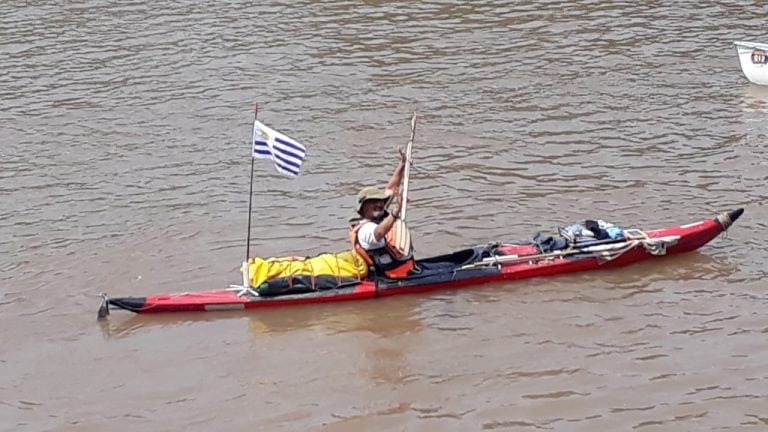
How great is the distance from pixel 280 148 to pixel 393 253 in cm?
153

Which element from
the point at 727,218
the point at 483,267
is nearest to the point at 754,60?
the point at 727,218

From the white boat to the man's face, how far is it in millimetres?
8520

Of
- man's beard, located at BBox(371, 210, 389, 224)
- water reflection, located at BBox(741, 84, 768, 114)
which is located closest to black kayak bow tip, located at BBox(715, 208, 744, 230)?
man's beard, located at BBox(371, 210, 389, 224)

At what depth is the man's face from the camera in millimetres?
10812

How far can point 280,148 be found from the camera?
11008 millimetres

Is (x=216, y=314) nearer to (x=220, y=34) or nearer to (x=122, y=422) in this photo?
(x=122, y=422)

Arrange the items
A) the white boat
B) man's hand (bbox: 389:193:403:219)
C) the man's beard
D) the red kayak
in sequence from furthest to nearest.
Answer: the white boat
man's hand (bbox: 389:193:403:219)
the red kayak
the man's beard

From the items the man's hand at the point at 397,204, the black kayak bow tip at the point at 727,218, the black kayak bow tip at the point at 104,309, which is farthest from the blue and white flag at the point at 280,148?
the black kayak bow tip at the point at 727,218

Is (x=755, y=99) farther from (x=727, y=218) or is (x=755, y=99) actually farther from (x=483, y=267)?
(x=483, y=267)

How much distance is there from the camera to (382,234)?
1066cm

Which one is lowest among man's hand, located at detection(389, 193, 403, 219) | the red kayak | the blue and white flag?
the red kayak

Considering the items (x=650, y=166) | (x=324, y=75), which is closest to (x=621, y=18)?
(x=324, y=75)

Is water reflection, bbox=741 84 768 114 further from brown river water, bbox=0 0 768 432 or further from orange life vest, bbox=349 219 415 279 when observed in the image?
orange life vest, bbox=349 219 415 279

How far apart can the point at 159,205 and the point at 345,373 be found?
516cm
